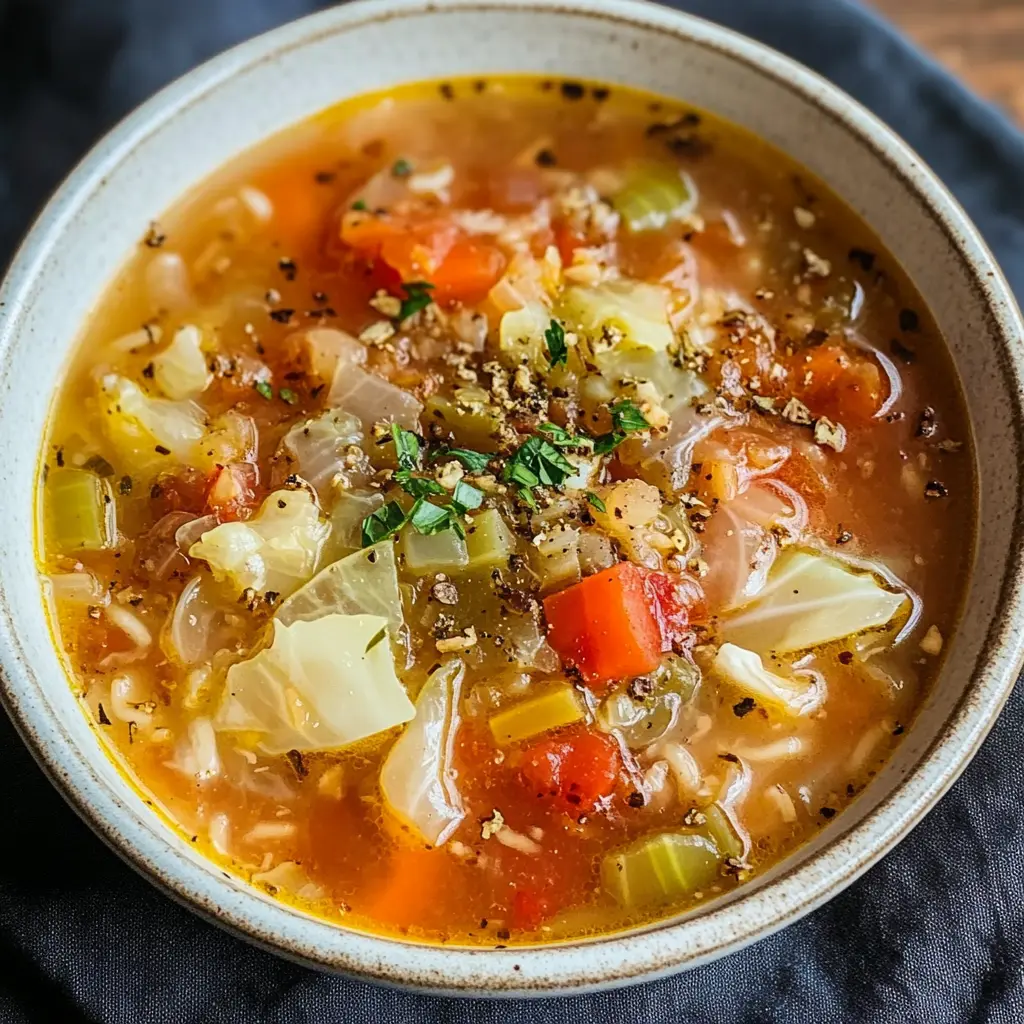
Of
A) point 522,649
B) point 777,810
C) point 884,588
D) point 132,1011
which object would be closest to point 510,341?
point 522,649

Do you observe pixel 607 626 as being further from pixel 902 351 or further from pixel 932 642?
pixel 902 351

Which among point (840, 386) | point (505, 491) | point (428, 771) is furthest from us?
point (840, 386)

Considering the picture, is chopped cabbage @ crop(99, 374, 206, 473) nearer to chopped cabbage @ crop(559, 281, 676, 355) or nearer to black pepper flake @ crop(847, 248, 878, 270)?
chopped cabbage @ crop(559, 281, 676, 355)

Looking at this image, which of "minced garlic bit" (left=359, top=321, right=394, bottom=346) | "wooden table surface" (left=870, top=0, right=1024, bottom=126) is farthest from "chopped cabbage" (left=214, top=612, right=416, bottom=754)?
"wooden table surface" (left=870, top=0, right=1024, bottom=126)

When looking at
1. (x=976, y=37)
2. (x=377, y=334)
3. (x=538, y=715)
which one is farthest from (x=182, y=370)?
(x=976, y=37)

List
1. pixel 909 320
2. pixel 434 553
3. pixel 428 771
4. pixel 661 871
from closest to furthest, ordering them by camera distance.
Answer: pixel 661 871, pixel 428 771, pixel 434 553, pixel 909 320

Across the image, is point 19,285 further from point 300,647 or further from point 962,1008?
point 962,1008
